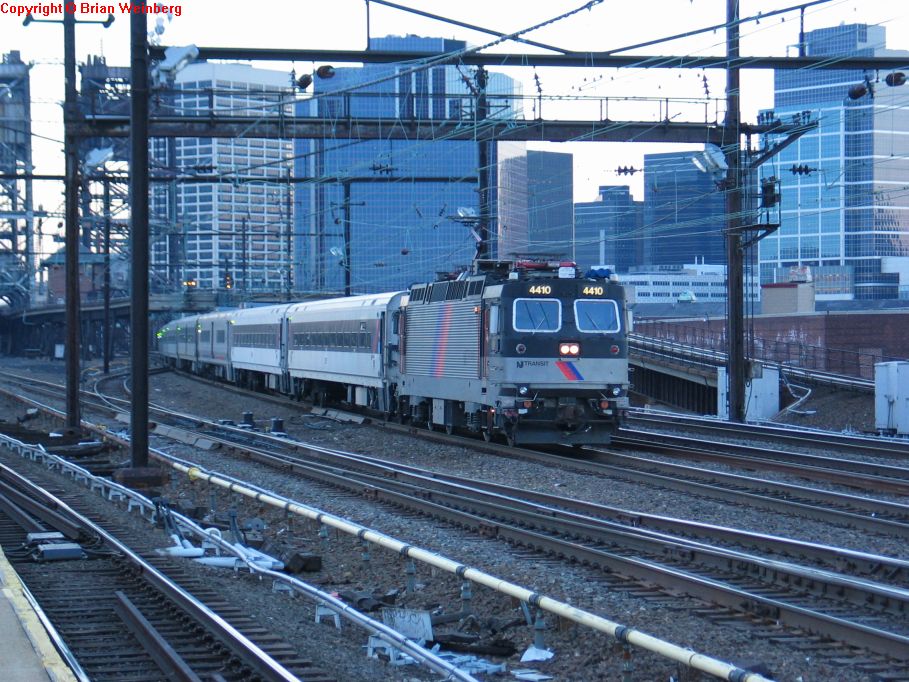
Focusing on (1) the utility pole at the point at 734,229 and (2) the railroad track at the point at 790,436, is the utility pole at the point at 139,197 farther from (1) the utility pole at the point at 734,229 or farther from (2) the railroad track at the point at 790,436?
(1) the utility pole at the point at 734,229

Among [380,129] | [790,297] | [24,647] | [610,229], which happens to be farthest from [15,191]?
[610,229]

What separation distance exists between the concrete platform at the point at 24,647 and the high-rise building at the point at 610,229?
144 metres

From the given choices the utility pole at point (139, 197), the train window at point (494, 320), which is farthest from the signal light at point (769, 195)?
the utility pole at point (139, 197)

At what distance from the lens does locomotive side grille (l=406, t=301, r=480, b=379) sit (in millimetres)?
22641

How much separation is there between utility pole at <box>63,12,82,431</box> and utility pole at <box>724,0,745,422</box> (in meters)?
14.3

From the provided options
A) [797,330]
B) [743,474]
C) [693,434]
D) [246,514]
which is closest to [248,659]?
[246,514]

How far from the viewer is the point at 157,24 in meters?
23.6

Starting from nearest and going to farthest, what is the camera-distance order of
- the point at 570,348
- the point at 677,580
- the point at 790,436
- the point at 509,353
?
the point at 677,580
the point at 509,353
the point at 570,348
the point at 790,436

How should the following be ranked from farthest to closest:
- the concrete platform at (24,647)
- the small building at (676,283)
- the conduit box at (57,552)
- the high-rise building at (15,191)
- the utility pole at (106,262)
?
the small building at (676,283) → the high-rise building at (15,191) → the utility pole at (106,262) → the conduit box at (57,552) → the concrete platform at (24,647)

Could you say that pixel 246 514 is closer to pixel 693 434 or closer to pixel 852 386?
pixel 693 434

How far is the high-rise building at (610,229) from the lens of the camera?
15788cm

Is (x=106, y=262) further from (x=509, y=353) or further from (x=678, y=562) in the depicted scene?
(x=678, y=562)

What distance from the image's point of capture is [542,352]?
2131 cm

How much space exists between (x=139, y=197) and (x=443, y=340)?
839 cm
